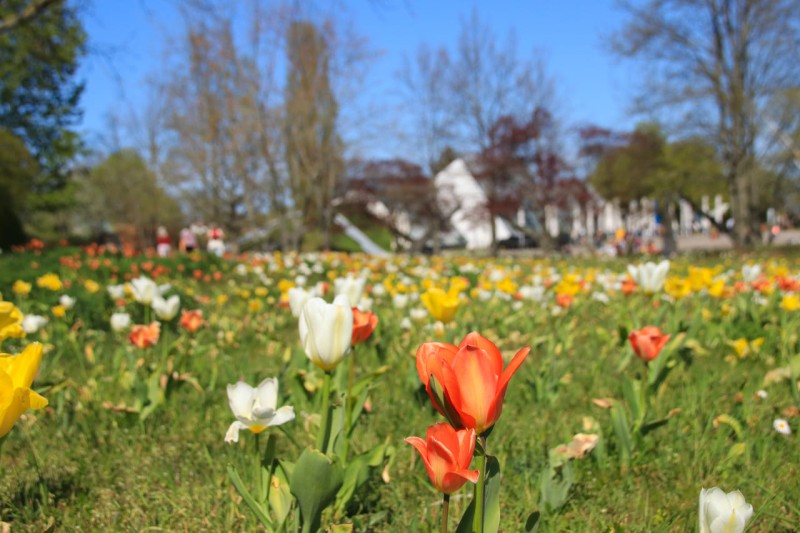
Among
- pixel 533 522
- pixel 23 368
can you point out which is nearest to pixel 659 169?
pixel 533 522

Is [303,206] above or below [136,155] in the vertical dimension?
below

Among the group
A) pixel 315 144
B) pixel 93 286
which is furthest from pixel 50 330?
pixel 315 144

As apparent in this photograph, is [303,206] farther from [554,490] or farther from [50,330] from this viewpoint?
[554,490]

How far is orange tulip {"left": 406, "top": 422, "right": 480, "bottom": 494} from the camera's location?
2.53 ft

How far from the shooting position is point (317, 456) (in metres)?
1.04

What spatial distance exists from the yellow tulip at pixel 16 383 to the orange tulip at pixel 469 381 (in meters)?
0.52

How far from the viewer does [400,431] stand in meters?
2.12

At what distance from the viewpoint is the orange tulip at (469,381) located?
775mm

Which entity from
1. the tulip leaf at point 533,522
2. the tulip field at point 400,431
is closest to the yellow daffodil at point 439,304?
the tulip field at point 400,431

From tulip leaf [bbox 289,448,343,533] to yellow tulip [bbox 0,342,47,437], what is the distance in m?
0.41

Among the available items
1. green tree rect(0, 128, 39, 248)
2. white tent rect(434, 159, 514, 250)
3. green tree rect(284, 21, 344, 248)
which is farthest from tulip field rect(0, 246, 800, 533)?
white tent rect(434, 159, 514, 250)

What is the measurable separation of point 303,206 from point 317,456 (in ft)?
55.4

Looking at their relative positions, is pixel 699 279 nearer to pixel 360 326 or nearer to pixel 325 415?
pixel 360 326

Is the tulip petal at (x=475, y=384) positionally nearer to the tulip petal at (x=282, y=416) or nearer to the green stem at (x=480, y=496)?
the green stem at (x=480, y=496)
